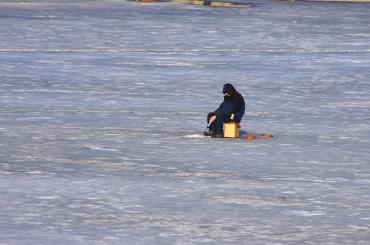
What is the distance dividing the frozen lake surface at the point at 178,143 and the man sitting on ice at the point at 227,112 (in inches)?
9.2

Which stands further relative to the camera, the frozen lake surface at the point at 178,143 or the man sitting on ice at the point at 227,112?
the man sitting on ice at the point at 227,112

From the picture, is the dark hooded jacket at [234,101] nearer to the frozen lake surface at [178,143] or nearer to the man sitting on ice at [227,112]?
the man sitting on ice at [227,112]

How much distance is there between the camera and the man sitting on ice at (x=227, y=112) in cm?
1720

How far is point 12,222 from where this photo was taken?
1134cm

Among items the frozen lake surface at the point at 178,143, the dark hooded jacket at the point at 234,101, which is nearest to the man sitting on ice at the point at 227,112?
the dark hooded jacket at the point at 234,101

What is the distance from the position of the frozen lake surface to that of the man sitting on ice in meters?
0.23

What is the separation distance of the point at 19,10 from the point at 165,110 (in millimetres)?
34166

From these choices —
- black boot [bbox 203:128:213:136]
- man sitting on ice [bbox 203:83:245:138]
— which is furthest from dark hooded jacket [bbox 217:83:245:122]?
black boot [bbox 203:128:213:136]

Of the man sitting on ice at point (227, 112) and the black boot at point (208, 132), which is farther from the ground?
the man sitting on ice at point (227, 112)

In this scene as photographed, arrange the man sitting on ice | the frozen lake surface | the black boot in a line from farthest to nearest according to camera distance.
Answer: the black boot
the man sitting on ice
the frozen lake surface


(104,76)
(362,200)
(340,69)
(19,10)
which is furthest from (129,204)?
(19,10)

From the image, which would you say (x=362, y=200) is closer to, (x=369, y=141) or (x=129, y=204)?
(x=129, y=204)

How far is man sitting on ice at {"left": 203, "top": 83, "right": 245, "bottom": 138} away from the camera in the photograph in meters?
17.2

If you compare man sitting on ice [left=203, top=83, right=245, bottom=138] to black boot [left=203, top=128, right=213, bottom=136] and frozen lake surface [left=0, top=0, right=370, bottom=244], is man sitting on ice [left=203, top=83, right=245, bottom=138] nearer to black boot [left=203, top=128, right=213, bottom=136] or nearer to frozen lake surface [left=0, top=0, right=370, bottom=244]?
black boot [left=203, top=128, right=213, bottom=136]
